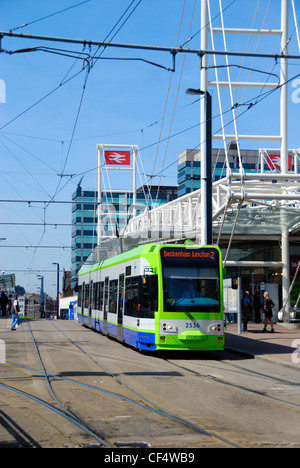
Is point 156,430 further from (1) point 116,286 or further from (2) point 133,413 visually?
(1) point 116,286

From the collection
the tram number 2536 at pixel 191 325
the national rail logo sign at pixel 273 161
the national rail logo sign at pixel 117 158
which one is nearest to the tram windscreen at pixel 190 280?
the tram number 2536 at pixel 191 325

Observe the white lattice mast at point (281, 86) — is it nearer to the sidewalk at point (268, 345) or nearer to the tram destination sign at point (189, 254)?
the sidewalk at point (268, 345)

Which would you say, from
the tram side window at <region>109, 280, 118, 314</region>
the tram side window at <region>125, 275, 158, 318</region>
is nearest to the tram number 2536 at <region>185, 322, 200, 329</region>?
the tram side window at <region>125, 275, 158, 318</region>

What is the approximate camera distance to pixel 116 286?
74.2 feet

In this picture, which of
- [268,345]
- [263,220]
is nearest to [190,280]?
[268,345]

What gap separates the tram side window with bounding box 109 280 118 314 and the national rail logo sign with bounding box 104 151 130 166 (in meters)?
43.5

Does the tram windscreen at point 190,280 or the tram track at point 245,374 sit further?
the tram windscreen at point 190,280

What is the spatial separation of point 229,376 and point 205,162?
35.6 ft

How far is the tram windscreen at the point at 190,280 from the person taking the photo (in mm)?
17562

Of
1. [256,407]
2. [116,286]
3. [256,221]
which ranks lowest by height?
[256,407]

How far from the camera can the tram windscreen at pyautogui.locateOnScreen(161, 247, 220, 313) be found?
57.6 ft

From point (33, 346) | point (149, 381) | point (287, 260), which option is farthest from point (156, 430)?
point (287, 260)

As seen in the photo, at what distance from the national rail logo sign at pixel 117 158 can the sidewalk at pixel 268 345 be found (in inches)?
1597

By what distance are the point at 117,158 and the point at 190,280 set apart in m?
50.2
